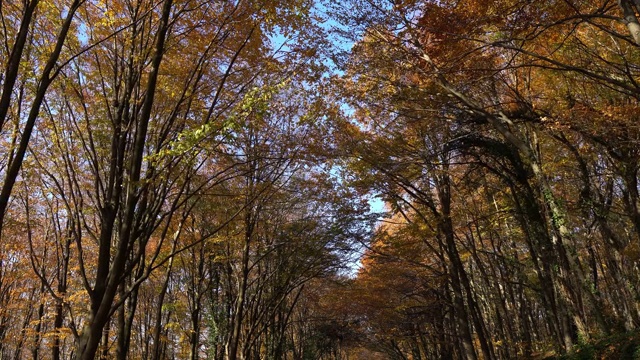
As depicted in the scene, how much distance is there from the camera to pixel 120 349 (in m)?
8.32

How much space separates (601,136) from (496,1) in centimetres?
494

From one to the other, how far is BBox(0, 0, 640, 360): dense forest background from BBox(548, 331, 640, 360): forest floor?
575 millimetres

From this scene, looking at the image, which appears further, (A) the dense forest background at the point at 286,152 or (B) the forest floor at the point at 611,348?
(B) the forest floor at the point at 611,348

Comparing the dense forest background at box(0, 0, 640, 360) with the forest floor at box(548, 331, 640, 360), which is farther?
the forest floor at box(548, 331, 640, 360)

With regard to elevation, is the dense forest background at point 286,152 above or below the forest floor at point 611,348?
above

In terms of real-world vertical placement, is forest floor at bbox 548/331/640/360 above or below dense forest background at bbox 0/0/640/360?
below

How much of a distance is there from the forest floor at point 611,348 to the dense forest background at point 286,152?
57cm

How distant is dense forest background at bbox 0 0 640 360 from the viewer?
15.5 ft

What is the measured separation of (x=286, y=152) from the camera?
10328mm

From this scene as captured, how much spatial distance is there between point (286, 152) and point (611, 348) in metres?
8.58

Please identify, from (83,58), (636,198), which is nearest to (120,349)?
(83,58)

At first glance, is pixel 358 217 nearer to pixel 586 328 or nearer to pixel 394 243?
pixel 394 243

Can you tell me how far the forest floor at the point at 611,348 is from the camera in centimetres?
749

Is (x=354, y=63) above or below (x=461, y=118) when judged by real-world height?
above
